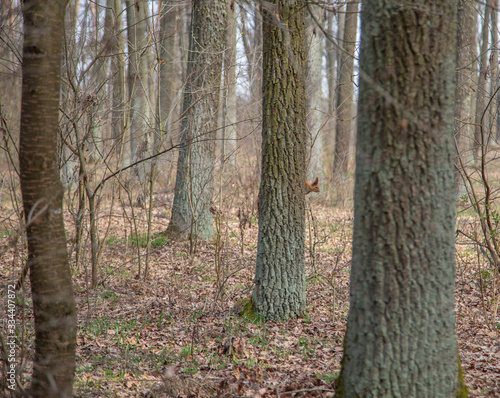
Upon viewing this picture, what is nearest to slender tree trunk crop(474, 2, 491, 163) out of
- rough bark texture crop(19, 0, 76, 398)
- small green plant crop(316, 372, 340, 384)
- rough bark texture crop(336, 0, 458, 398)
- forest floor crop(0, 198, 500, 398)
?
Answer: forest floor crop(0, 198, 500, 398)

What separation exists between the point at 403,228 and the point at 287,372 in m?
2.06

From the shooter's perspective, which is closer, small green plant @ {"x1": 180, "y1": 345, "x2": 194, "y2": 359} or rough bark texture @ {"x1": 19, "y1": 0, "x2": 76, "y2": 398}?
rough bark texture @ {"x1": 19, "y1": 0, "x2": 76, "y2": 398}

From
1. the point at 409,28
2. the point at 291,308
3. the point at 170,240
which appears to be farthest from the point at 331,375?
the point at 170,240

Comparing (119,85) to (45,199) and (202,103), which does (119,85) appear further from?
(45,199)

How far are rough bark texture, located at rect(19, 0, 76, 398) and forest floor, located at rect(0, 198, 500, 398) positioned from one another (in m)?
0.24

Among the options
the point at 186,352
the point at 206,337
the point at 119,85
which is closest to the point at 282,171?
the point at 206,337

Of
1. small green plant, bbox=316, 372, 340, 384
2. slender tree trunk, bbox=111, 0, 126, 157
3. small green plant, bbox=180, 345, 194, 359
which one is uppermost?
slender tree trunk, bbox=111, 0, 126, 157

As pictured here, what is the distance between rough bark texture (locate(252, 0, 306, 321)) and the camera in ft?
15.2

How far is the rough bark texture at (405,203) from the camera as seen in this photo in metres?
2.17

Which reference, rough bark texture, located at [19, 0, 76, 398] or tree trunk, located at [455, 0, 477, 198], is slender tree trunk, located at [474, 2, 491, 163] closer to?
tree trunk, located at [455, 0, 477, 198]

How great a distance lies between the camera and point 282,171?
467 centimetres

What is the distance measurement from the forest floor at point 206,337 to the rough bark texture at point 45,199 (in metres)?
0.24

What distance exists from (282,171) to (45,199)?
8.89 ft

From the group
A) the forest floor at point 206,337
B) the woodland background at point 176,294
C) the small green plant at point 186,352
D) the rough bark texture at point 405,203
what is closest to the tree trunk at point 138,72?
Answer: the woodland background at point 176,294
